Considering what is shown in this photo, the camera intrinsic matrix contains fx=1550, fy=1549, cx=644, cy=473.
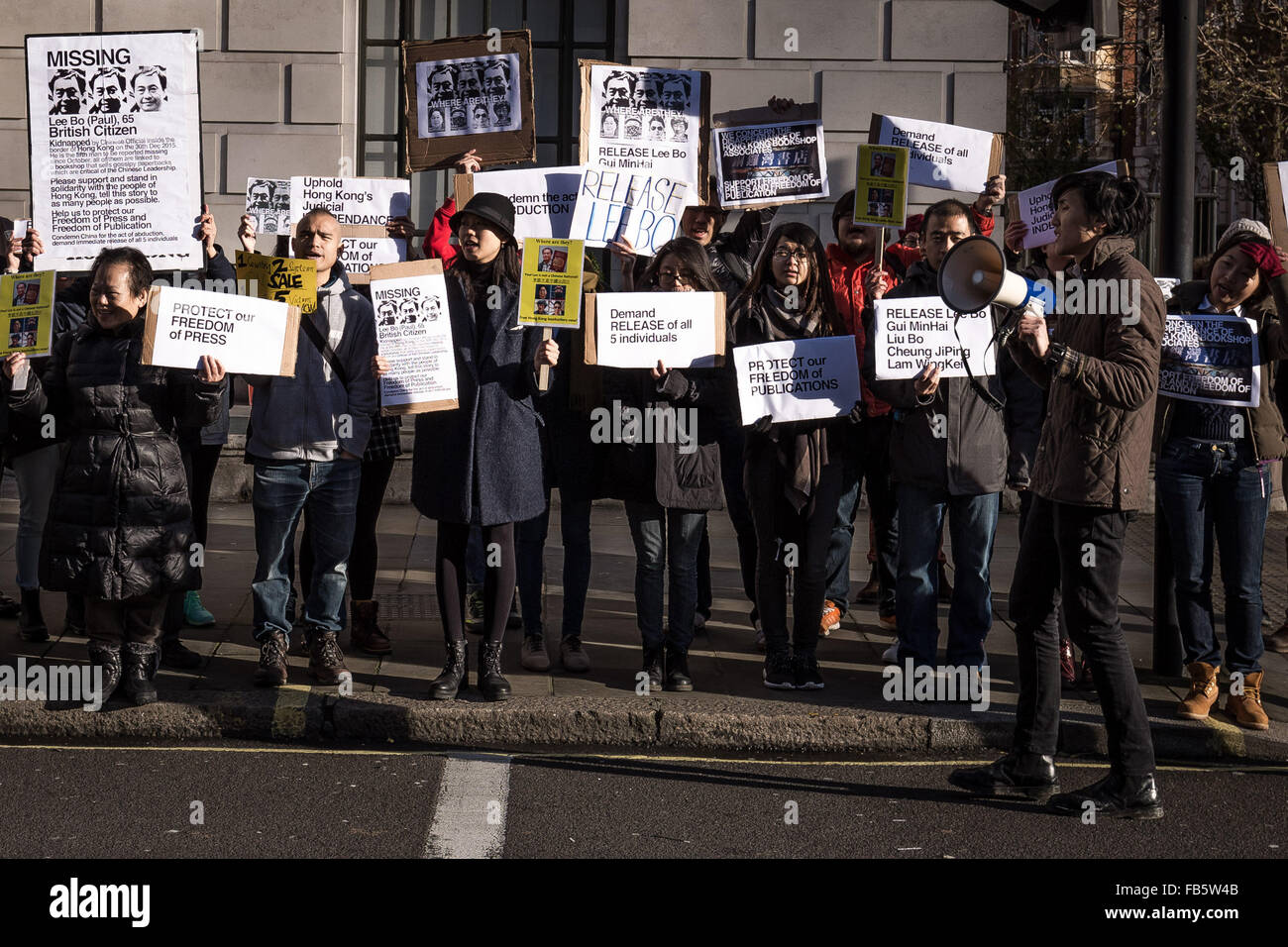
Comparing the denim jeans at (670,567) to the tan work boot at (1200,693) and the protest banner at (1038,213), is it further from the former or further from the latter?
the protest banner at (1038,213)

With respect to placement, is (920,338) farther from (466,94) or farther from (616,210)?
(466,94)

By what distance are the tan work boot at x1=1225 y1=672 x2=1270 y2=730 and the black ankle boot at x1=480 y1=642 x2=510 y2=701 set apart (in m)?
2.92

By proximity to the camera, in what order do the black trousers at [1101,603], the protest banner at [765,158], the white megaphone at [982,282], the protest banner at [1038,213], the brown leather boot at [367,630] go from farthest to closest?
the protest banner at [765,158] → the protest banner at [1038,213] → the brown leather boot at [367,630] → the black trousers at [1101,603] → the white megaphone at [982,282]

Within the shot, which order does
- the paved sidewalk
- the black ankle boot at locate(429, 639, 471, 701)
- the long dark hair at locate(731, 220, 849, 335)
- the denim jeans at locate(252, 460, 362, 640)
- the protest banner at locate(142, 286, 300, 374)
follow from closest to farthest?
1. the protest banner at locate(142, 286, 300, 374)
2. the paved sidewalk
3. the black ankle boot at locate(429, 639, 471, 701)
4. the denim jeans at locate(252, 460, 362, 640)
5. the long dark hair at locate(731, 220, 849, 335)

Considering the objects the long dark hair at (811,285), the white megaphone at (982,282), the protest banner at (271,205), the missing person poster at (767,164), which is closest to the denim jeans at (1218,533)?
the long dark hair at (811,285)

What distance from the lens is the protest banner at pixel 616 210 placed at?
24.1ft

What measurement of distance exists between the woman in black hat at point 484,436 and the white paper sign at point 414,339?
0.13 metres

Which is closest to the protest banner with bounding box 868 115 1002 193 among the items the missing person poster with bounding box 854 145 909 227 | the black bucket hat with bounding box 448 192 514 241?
the missing person poster with bounding box 854 145 909 227

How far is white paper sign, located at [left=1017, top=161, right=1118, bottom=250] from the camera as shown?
7.48 metres

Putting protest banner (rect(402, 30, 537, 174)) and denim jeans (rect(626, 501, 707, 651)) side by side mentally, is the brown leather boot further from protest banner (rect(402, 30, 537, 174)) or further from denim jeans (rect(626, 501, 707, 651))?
protest banner (rect(402, 30, 537, 174))

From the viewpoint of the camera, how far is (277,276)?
6.26 meters

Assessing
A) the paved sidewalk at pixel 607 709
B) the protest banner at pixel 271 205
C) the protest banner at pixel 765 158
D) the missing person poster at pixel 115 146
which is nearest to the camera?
the paved sidewalk at pixel 607 709

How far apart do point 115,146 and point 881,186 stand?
11.6ft

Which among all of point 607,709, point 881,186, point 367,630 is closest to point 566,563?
point 607,709
